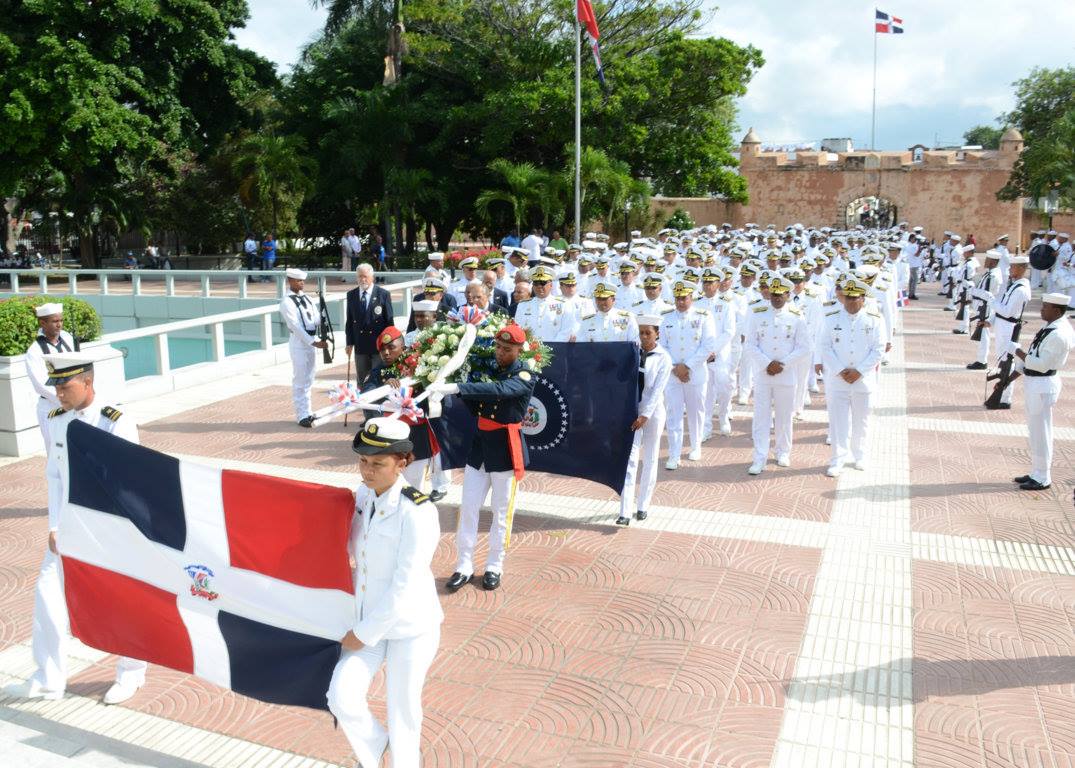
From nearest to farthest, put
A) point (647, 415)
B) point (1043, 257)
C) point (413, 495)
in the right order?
point (413, 495), point (647, 415), point (1043, 257)

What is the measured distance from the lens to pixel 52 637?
495cm

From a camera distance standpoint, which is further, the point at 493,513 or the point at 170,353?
the point at 170,353

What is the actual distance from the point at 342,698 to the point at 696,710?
2.15 m

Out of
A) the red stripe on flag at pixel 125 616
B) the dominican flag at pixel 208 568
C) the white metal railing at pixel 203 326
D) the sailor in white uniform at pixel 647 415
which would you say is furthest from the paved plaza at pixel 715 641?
the white metal railing at pixel 203 326

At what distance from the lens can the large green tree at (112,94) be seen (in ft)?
97.6

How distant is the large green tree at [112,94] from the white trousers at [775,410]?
27.6m

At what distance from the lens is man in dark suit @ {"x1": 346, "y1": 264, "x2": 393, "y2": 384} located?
35.3ft

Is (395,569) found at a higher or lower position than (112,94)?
lower

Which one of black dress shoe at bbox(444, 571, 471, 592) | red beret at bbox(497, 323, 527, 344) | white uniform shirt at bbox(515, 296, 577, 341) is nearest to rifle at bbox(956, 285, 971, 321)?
white uniform shirt at bbox(515, 296, 577, 341)

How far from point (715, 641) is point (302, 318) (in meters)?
7.13

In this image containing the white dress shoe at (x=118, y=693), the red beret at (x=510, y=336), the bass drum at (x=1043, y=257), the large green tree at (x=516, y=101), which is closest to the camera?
the white dress shoe at (x=118, y=693)

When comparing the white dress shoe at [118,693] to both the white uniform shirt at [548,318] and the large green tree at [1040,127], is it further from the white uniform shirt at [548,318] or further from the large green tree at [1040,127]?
the large green tree at [1040,127]

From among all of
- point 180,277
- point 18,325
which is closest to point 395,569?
point 18,325

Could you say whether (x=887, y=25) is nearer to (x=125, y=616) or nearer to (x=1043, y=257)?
(x=1043, y=257)
